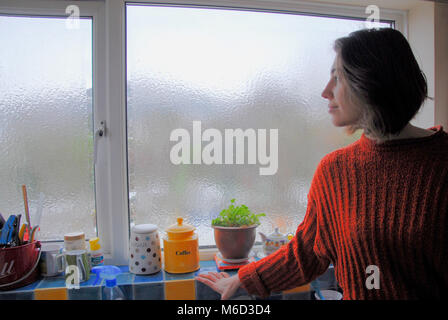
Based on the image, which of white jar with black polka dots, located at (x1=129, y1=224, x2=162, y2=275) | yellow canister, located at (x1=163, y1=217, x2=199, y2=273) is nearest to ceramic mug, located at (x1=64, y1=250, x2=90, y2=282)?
white jar with black polka dots, located at (x1=129, y1=224, x2=162, y2=275)

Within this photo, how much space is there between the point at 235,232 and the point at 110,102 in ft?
2.22

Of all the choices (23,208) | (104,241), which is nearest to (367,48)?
(104,241)

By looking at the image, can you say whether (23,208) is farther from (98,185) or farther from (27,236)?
(98,185)

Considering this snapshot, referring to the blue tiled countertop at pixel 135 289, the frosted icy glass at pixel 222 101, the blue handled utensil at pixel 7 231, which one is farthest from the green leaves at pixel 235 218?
the blue handled utensil at pixel 7 231

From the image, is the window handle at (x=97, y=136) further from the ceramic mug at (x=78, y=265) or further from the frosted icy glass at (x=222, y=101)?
the ceramic mug at (x=78, y=265)

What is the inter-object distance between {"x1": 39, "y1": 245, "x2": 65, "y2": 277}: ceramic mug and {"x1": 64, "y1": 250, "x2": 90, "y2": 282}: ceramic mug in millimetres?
23

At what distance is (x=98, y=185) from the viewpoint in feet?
3.75

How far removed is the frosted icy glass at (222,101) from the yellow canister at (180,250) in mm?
121

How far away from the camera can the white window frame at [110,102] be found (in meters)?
1.11

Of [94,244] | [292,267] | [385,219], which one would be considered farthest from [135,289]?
[385,219]

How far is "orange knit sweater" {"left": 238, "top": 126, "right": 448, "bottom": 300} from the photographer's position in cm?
57

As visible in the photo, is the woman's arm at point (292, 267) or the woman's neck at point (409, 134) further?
the woman's arm at point (292, 267)

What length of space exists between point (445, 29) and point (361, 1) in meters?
0.36
